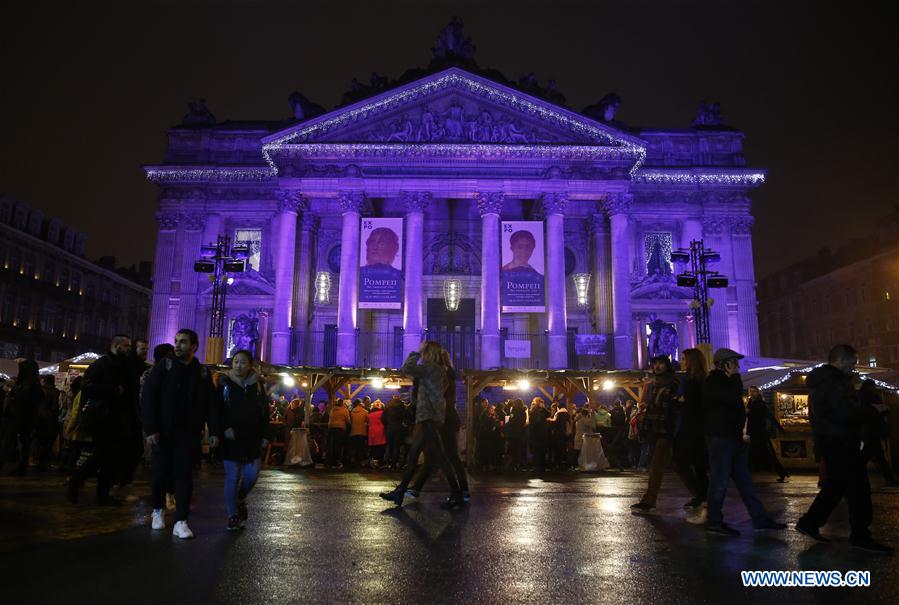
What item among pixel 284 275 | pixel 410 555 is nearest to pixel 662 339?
pixel 284 275

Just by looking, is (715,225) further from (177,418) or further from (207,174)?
(177,418)

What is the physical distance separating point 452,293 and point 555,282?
5.92m

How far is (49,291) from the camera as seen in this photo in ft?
164

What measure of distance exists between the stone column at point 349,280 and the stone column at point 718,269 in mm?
17658

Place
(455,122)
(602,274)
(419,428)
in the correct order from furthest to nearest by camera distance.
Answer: (602,274) → (455,122) → (419,428)

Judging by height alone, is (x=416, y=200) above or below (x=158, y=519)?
above

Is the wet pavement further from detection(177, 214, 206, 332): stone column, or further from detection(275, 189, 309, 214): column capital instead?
detection(177, 214, 206, 332): stone column

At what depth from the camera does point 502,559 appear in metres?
5.32

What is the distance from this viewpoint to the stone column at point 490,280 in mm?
28203

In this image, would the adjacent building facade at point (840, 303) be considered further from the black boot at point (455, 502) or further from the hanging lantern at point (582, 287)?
the black boot at point (455, 502)

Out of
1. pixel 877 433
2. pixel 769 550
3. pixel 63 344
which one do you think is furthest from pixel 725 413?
pixel 63 344

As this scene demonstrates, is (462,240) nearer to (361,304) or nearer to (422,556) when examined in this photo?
(361,304)

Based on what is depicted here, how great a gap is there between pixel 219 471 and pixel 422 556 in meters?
10.7

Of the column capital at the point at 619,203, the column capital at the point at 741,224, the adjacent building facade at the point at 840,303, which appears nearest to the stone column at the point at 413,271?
the column capital at the point at 619,203
